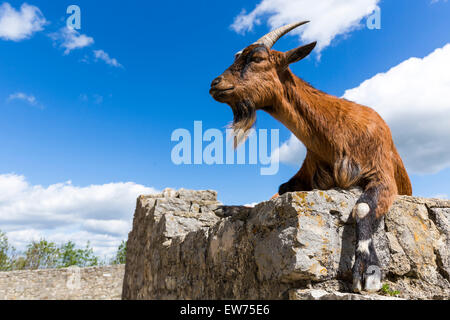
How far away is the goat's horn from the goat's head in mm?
14

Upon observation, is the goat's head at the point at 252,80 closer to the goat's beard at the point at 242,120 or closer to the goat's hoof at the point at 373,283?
the goat's beard at the point at 242,120

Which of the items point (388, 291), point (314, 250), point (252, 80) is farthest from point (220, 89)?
point (388, 291)

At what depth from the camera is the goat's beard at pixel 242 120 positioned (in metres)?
3.42

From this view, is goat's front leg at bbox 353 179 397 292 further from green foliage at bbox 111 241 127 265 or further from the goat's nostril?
green foliage at bbox 111 241 127 265

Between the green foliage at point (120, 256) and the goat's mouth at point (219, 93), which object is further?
the green foliage at point (120, 256)

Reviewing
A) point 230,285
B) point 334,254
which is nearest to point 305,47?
point 334,254

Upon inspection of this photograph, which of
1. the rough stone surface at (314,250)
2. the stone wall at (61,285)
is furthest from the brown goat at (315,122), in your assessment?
the stone wall at (61,285)

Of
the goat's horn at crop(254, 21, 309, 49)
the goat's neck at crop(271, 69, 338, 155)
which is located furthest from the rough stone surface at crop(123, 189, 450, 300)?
the goat's horn at crop(254, 21, 309, 49)

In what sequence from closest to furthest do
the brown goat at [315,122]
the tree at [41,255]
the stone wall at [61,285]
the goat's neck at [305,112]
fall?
the brown goat at [315,122], the goat's neck at [305,112], the stone wall at [61,285], the tree at [41,255]

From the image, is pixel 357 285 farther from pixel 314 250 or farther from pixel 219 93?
pixel 219 93

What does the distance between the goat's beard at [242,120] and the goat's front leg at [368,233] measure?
1.26 meters

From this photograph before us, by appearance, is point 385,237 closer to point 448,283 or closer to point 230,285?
point 448,283

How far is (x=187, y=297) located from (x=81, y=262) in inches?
1367

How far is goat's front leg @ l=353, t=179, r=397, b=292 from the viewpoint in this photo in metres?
2.26
